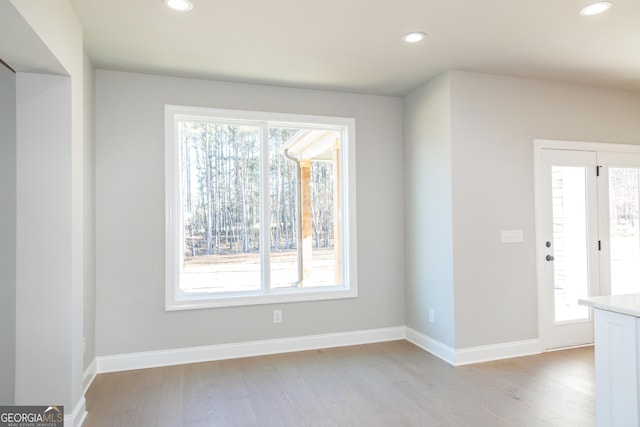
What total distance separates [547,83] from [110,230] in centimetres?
446

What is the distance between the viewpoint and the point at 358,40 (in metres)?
3.02

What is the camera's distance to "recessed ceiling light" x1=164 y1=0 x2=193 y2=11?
244cm

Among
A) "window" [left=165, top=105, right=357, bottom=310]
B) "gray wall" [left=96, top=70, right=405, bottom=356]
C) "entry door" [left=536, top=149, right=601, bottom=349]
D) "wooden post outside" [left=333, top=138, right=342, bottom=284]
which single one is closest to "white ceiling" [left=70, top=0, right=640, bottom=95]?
"gray wall" [left=96, top=70, right=405, bottom=356]

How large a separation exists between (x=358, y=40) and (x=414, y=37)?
422 millimetres

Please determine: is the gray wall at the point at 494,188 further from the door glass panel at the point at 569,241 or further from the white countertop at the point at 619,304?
the white countertop at the point at 619,304

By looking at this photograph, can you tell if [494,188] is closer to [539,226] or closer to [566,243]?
[539,226]

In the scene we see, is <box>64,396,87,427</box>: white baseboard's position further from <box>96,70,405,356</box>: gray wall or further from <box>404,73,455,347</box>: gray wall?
<box>404,73,455,347</box>: gray wall

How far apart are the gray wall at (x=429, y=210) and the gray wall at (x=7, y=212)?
3.42 m

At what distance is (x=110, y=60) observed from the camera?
3.33 m

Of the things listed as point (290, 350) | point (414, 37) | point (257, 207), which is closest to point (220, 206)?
point (257, 207)

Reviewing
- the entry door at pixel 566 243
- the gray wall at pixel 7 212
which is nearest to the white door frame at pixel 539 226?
the entry door at pixel 566 243

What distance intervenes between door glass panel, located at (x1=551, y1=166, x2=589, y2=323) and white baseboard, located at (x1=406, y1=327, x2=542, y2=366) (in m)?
0.47

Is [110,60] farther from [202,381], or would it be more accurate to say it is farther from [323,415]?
[323,415]

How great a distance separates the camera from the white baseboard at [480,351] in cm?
360
